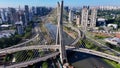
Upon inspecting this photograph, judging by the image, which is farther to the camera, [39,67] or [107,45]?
[107,45]

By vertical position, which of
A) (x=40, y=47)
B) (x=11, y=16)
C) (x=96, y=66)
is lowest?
(x=96, y=66)

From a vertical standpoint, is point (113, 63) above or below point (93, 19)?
below

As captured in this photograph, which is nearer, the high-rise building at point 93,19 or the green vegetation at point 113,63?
the green vegetation at point 113,63

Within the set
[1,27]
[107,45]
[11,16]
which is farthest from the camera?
[11,16]

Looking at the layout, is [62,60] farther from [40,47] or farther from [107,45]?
[107,45]

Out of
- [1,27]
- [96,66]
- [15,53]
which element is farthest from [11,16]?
[96,66]

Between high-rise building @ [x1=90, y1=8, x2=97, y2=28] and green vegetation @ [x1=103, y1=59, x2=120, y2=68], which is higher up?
high-rise building @ [x1=90, y1=8, x2=97, y2=28]

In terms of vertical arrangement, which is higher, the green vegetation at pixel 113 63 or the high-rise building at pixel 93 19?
the high-rise building at pixel 93 19

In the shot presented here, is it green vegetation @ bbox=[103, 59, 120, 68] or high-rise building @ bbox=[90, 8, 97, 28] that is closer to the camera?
green vegetation @ bbox=[103, 59, 120, 68]

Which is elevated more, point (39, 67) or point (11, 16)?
point (11, 16)

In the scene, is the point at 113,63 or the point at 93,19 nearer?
the point at 113,63

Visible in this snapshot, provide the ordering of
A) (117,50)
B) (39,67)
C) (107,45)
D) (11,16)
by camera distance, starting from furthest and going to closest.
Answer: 1. (11,16)
2. (107,45)
3. (117,50)
4. (39,67)
